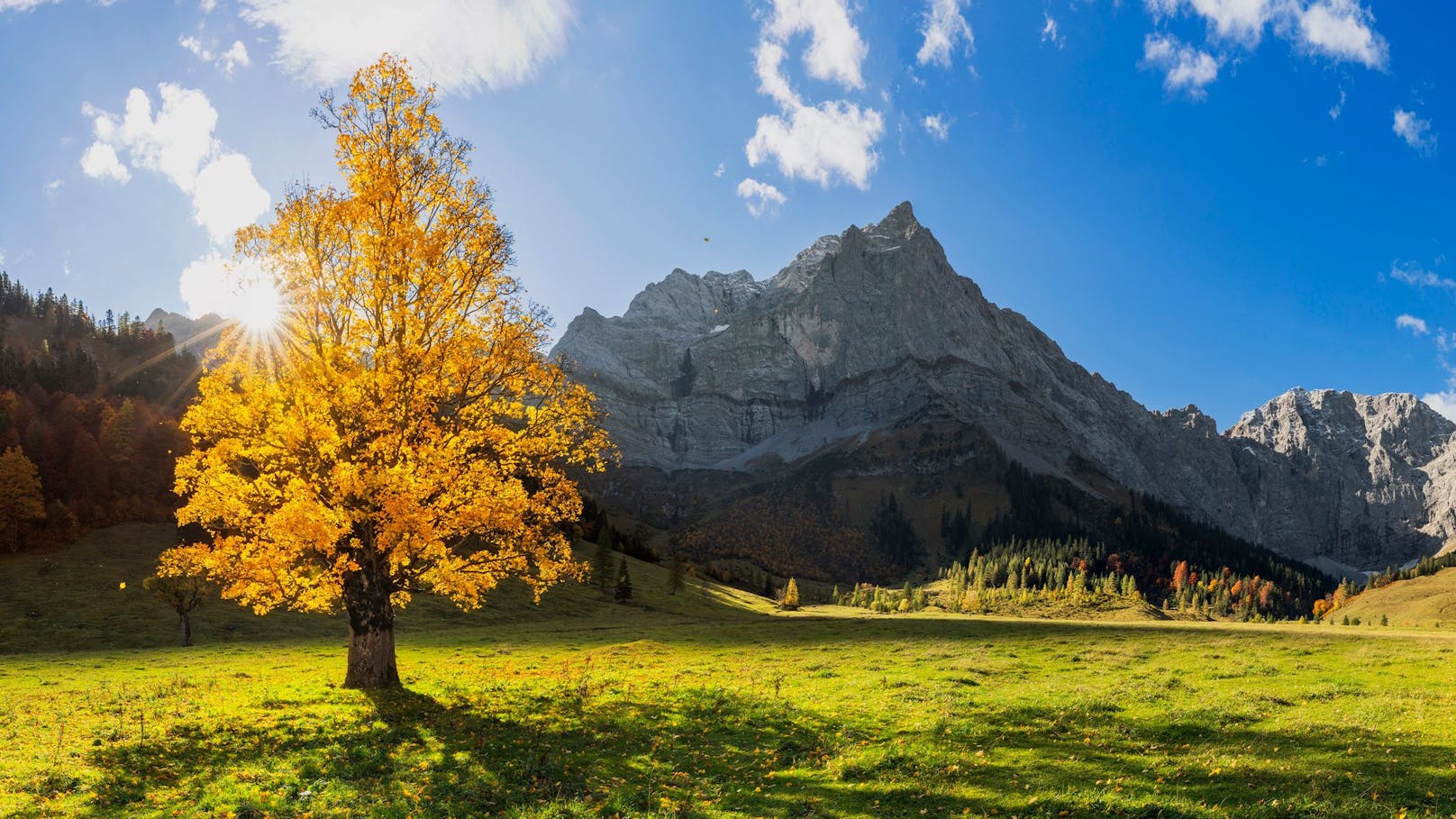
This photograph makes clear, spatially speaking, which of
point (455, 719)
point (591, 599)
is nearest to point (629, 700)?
point (455, 719)

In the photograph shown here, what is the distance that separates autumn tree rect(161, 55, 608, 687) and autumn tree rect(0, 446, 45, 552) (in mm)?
98401

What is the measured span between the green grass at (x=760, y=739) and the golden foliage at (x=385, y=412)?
4836 millimetres

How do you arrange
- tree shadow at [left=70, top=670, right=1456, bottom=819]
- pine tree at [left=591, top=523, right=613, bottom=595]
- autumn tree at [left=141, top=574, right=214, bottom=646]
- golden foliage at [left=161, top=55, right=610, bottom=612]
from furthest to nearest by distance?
pine tree at [left=591, top=523, right=613, bottom=595] → autumn tree at [left=141, top=574, right=214, bottom=646] → golden foliage at [left=161, top=55, right=610, bottom=612] → tree shadow at [left=70, top=670, right=1456, bottom=819]

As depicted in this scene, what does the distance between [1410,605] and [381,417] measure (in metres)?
234

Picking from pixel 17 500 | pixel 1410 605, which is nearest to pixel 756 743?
pixel 17 500

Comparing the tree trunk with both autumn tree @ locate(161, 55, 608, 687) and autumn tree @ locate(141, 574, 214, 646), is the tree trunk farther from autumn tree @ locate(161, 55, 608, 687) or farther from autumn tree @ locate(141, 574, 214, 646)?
autumn tree @ locate(141, 574, 214, 646)

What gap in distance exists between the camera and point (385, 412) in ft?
73.1

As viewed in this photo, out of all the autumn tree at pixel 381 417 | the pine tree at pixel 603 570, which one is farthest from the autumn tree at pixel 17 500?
the autumn tree at pixel 381 417

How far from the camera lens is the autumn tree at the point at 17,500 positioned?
298 feet

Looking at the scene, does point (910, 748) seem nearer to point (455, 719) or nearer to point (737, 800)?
point (737, 800)

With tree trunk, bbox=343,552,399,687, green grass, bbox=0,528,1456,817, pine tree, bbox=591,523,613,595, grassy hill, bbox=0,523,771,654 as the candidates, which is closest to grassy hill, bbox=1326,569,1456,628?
pine tree, bbox=591,523,613,595

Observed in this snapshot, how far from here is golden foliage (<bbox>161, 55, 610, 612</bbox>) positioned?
21797 mm

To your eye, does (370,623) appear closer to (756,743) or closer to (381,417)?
(381,417)

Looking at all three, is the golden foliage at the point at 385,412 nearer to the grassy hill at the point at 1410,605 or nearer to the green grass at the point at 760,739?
the green grass at the point at 760,739
